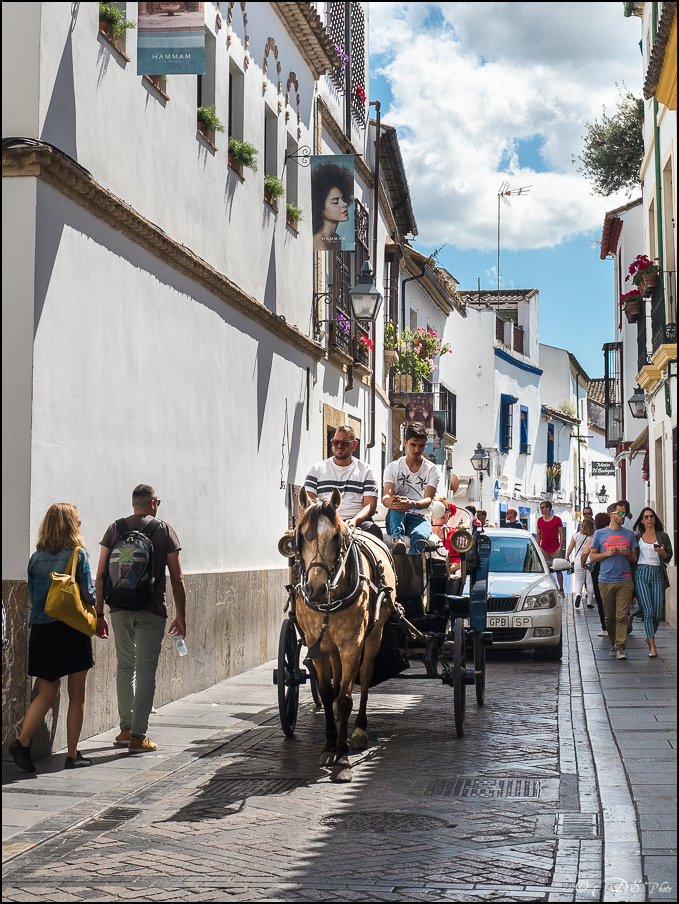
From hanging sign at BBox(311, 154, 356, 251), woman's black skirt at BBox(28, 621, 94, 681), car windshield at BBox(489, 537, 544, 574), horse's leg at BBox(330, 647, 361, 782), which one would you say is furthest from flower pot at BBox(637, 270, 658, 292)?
woman's black skirt at BBox(28, 621, 94, 681)

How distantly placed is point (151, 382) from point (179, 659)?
2710 millimetres

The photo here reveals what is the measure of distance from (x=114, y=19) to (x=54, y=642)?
17.1 ft

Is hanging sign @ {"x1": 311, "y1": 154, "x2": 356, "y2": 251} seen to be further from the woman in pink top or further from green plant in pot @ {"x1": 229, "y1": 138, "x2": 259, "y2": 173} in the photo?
the woman in pink top

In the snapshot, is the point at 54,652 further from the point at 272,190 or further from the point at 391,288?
the point at 391,288

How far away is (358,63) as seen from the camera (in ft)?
75.6

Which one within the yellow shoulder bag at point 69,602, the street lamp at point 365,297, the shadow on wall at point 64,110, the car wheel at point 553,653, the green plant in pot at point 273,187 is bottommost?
the car wheel at point 553,653

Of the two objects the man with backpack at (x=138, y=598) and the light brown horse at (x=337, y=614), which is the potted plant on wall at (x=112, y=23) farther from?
the light brown horse at (x=337, y=614)

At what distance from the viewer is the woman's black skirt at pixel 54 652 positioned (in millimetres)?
7645

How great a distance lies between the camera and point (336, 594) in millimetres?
7469

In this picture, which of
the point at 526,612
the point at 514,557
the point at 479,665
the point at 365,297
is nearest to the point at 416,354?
the point at 365,297

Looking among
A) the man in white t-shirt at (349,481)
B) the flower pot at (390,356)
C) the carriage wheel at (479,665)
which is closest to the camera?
the man in white t-shirt at (349,481)

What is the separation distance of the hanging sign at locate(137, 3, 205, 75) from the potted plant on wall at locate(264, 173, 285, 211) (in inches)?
242

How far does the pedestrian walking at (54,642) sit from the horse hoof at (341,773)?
1.77 meters

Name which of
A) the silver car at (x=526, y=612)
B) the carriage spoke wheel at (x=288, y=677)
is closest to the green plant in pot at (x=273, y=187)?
the silver car at (x=526, y=612)
